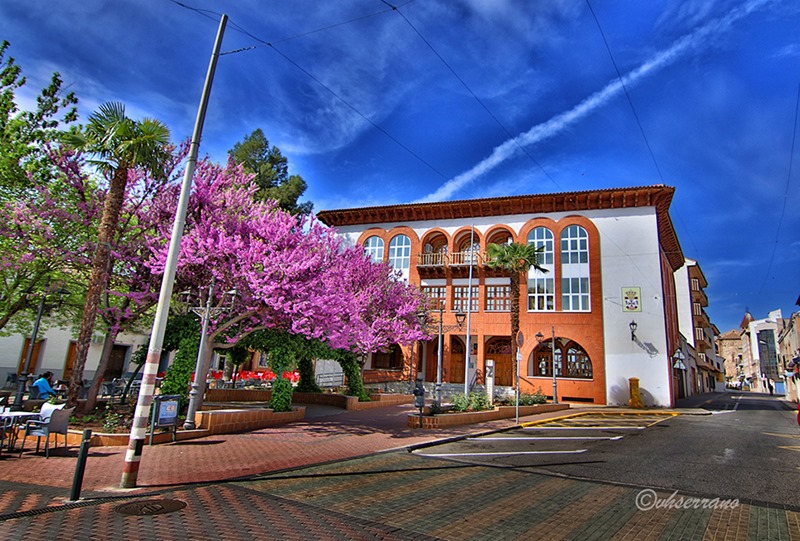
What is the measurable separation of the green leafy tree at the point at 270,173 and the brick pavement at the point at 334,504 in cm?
2864

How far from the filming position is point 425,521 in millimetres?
5312

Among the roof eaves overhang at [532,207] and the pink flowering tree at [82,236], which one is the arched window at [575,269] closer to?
the roof eaves overhang at [532,207]

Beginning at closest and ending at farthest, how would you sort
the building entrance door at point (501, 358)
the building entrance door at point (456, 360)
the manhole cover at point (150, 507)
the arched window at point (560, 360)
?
the manhole cover at point (150, 507) < the arched window at point (560, 360) < the building entrance door at point (501, 358) < the building entrance door at point (456, 360)

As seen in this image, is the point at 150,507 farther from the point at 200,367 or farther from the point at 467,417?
the point at 467,417

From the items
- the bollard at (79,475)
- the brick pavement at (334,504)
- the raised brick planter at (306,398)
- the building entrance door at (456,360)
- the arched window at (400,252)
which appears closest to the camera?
the brick pavement at (334,504)

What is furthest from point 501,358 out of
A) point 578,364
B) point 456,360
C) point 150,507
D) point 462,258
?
point 150,507

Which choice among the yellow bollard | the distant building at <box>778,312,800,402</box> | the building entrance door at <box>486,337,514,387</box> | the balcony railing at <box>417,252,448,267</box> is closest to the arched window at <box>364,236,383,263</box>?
the balcony railing at <box>417,252,448,267</box>

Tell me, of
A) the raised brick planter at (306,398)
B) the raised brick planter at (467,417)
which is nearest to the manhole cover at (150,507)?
the raised brick planter at (467,417)

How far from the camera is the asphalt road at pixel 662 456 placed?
24.8 feet

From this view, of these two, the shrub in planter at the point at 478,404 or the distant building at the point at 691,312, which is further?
the distant building at the point at 691,312

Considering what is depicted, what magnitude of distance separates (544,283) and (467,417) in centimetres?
1775

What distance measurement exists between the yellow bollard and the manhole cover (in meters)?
27.6

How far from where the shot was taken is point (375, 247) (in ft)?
121

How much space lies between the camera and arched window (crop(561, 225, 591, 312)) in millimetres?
30234
